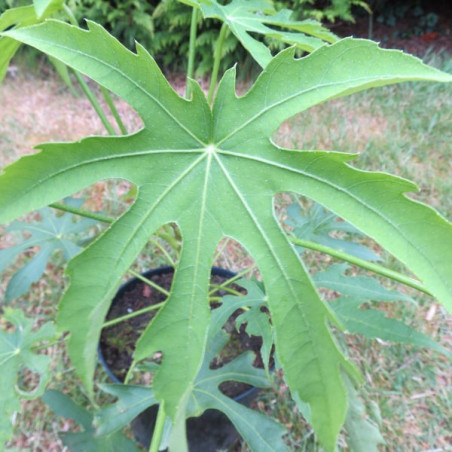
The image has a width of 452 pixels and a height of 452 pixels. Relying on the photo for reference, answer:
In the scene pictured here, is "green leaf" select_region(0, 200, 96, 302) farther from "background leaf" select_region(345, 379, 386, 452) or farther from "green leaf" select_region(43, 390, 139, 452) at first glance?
"background leaf" select_region(345, 379, 386, 452)

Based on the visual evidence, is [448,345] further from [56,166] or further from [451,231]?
[56,166]

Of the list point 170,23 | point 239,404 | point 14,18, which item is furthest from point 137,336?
point 170,23

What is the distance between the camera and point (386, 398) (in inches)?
53.6

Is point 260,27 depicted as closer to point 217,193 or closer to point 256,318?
point 217,193

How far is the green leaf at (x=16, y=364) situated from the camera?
2.74 feet

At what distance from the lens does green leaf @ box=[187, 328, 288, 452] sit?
89 centimetres

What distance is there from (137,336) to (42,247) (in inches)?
15.0

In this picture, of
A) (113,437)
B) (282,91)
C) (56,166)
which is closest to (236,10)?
(282,91)

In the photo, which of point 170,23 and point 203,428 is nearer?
point 203,428

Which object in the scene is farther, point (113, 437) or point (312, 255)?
point (312, 255)

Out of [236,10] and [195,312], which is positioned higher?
[236,10]

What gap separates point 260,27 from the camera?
0.89m

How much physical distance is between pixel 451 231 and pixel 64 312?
0.49 m

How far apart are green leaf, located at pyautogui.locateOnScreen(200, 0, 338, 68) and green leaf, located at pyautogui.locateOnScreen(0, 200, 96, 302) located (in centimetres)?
69
